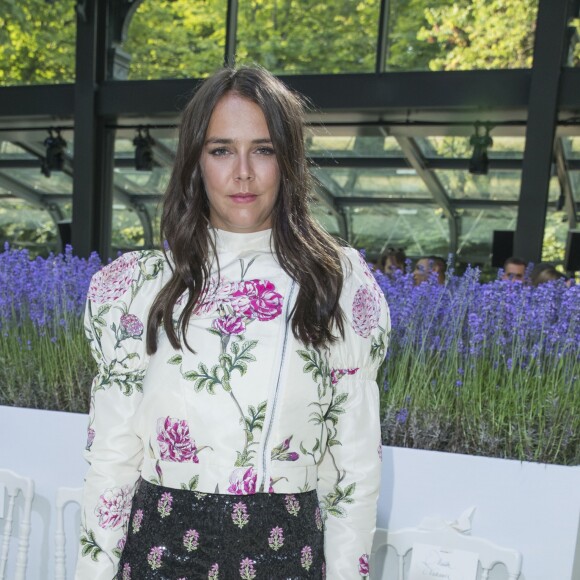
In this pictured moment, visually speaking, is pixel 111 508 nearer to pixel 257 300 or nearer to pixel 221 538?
pixel 221 538

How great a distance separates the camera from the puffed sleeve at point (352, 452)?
1298 mm

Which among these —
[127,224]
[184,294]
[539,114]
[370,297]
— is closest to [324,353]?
[370,297]

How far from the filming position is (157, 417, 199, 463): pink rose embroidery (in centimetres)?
125

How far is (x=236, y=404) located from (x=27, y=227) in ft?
26.2

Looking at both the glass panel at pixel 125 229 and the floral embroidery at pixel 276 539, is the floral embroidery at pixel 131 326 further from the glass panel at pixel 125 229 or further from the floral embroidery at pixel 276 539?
the glass panel at pixel 125 229

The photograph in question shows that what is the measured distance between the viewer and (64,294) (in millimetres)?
2662

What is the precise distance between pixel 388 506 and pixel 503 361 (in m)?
0.54

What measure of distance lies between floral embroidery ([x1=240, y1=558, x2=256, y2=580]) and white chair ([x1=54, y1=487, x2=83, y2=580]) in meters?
1.01

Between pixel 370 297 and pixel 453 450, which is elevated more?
pixel 370 297

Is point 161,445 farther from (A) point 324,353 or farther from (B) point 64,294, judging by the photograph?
(B) point 64,294

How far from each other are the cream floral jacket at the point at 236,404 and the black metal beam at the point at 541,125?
18.4 feet

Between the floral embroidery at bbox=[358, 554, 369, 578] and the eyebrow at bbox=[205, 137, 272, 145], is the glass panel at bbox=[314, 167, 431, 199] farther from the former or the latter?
the floral embroidery at bbox=[358, 554, 369, 578]

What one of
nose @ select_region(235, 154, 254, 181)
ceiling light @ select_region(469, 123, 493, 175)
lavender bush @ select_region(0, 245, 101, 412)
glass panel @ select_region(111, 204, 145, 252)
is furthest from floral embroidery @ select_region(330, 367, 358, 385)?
glass panel @ select_region(111, 204, 145, 252)

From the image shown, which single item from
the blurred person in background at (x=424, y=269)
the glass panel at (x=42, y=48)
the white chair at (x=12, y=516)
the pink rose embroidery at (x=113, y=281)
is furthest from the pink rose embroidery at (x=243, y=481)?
the glass panel at (x=42, y=48)
